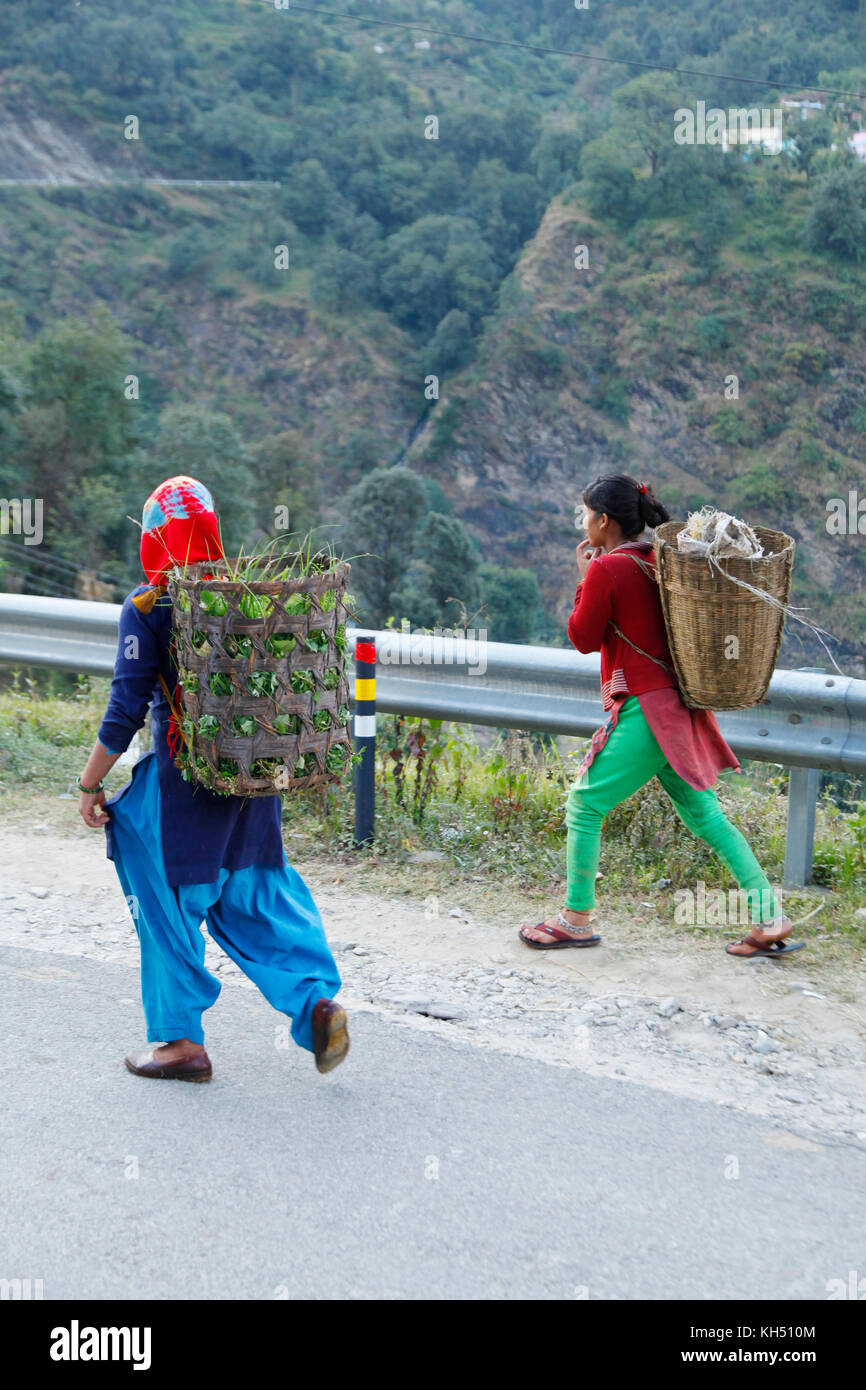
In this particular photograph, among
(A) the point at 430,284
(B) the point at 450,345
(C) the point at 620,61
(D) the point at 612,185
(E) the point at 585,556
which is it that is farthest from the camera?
(C) the point at 620,61

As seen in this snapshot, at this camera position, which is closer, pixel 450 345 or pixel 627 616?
pixel 627 616

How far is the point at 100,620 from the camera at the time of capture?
6195 mm

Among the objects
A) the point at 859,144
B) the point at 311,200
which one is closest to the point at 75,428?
the point at 311,200

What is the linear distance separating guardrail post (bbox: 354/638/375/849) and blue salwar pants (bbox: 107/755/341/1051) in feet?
6.29

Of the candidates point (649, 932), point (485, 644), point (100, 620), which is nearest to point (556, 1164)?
point (649, 932)

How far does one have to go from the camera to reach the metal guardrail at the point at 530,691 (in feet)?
15.5

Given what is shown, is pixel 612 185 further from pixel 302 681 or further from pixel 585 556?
pixel 302 681

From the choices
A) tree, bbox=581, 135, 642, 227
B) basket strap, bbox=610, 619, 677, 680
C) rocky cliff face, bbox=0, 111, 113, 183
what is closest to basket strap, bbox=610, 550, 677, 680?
basket strap, bbox=610, 619, 677, 680

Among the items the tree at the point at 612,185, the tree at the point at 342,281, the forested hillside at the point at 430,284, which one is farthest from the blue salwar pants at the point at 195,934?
the tree at the point at 612,185

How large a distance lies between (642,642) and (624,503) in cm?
47

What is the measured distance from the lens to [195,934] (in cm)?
341

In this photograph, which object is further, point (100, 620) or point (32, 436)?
point (32, 436)
